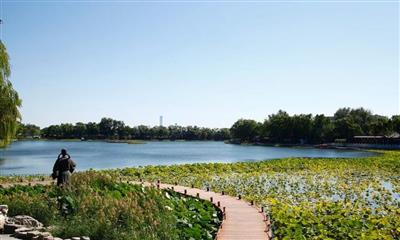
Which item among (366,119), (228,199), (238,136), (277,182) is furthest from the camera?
(238,136)

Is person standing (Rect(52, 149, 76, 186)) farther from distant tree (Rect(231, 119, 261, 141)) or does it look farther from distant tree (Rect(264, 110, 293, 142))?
distant tree (Rect(231, 119, 261, 141))

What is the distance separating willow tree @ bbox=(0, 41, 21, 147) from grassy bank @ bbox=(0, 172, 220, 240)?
8161 mm

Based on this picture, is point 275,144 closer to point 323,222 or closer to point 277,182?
point 277,182

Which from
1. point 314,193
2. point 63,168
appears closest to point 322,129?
point 314,193

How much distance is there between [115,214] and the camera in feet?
36.4

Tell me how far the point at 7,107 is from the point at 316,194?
51.6ft

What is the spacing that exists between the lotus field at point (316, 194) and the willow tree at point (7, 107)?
26.7 feet

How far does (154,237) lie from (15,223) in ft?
13.1

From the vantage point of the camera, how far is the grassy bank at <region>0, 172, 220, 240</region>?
1053 cm

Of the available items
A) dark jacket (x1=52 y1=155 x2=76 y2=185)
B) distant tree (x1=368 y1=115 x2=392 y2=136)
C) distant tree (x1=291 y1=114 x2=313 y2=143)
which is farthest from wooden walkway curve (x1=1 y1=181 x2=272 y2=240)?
distant tree (x1=291 y1=114 x2=313 y2=143)

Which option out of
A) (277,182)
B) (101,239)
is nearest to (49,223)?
(101,239)

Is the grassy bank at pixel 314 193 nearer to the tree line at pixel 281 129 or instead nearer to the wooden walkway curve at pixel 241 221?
the wooden walkway curve at pixel 241 221

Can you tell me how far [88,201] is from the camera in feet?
40.1

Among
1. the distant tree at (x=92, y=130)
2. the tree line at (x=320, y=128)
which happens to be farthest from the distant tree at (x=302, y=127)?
the distant tree at (x=92, y=130)
